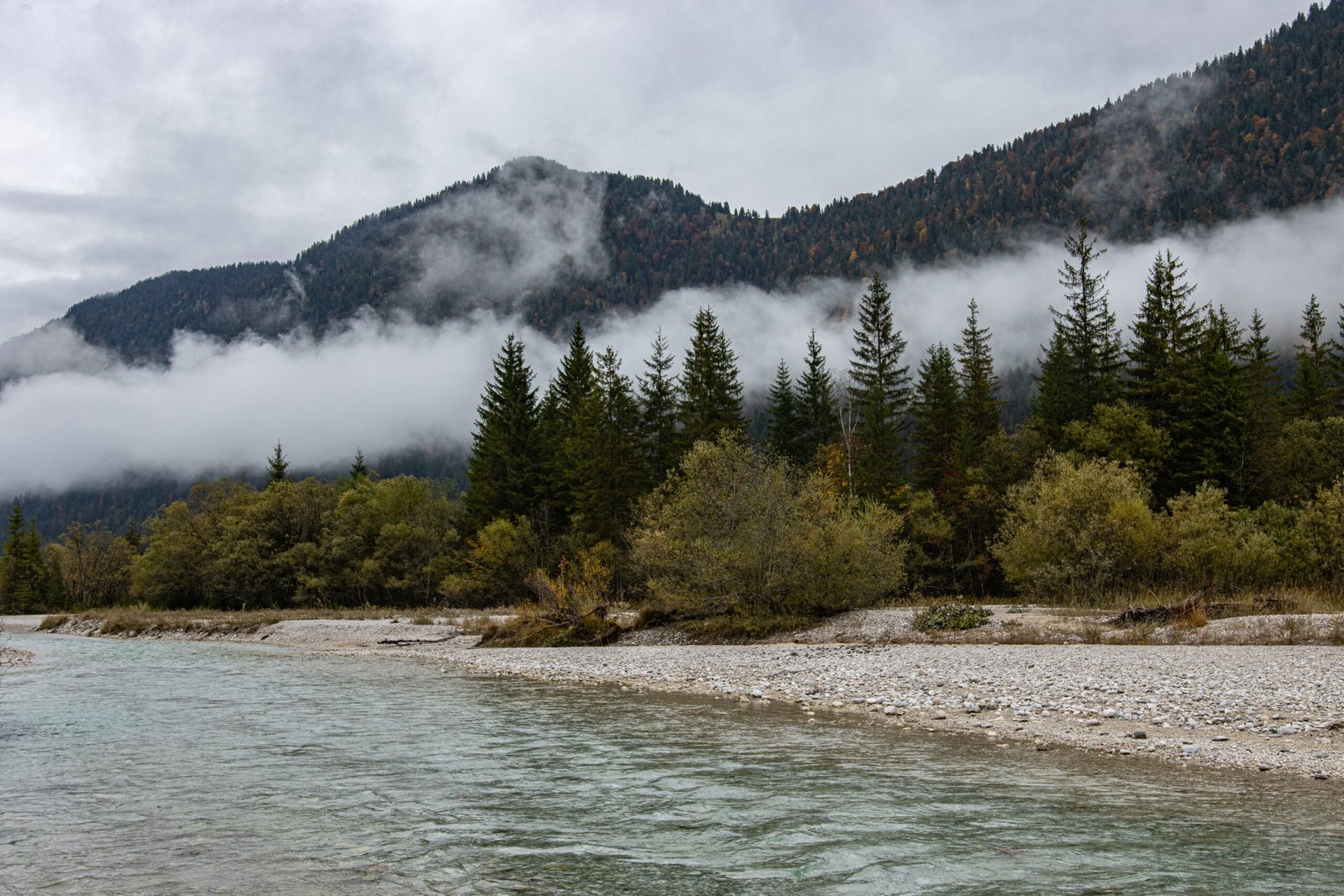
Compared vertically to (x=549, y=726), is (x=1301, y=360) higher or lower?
higher

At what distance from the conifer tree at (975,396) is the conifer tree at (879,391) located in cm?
523

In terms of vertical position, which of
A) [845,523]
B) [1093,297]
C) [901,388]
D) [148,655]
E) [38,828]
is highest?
[1093,297]

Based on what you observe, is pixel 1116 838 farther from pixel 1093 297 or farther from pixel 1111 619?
pixel 1093 297

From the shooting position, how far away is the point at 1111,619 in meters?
27.5

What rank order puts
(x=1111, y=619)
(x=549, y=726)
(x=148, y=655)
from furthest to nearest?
(x=148, y=655), (x=1111, y=619), (x=549, y=726)

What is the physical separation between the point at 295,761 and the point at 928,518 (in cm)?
5331

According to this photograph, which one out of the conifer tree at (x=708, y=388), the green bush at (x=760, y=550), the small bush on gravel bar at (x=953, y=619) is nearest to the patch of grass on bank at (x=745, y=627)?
the green bush at (x=760, y=550)

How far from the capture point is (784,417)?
69.2 meters

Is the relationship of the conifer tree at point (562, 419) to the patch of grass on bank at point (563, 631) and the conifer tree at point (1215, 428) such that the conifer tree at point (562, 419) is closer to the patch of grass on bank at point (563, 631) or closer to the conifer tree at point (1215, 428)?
the patch of grass on bank at point (563, 631)

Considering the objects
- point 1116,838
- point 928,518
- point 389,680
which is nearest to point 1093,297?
point 928,518

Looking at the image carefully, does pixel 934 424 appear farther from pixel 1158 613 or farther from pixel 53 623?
pixel 53 623

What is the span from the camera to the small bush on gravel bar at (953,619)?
1178 inches

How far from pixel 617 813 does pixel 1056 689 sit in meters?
11.9

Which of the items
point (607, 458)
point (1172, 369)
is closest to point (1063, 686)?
point (607, 458)
